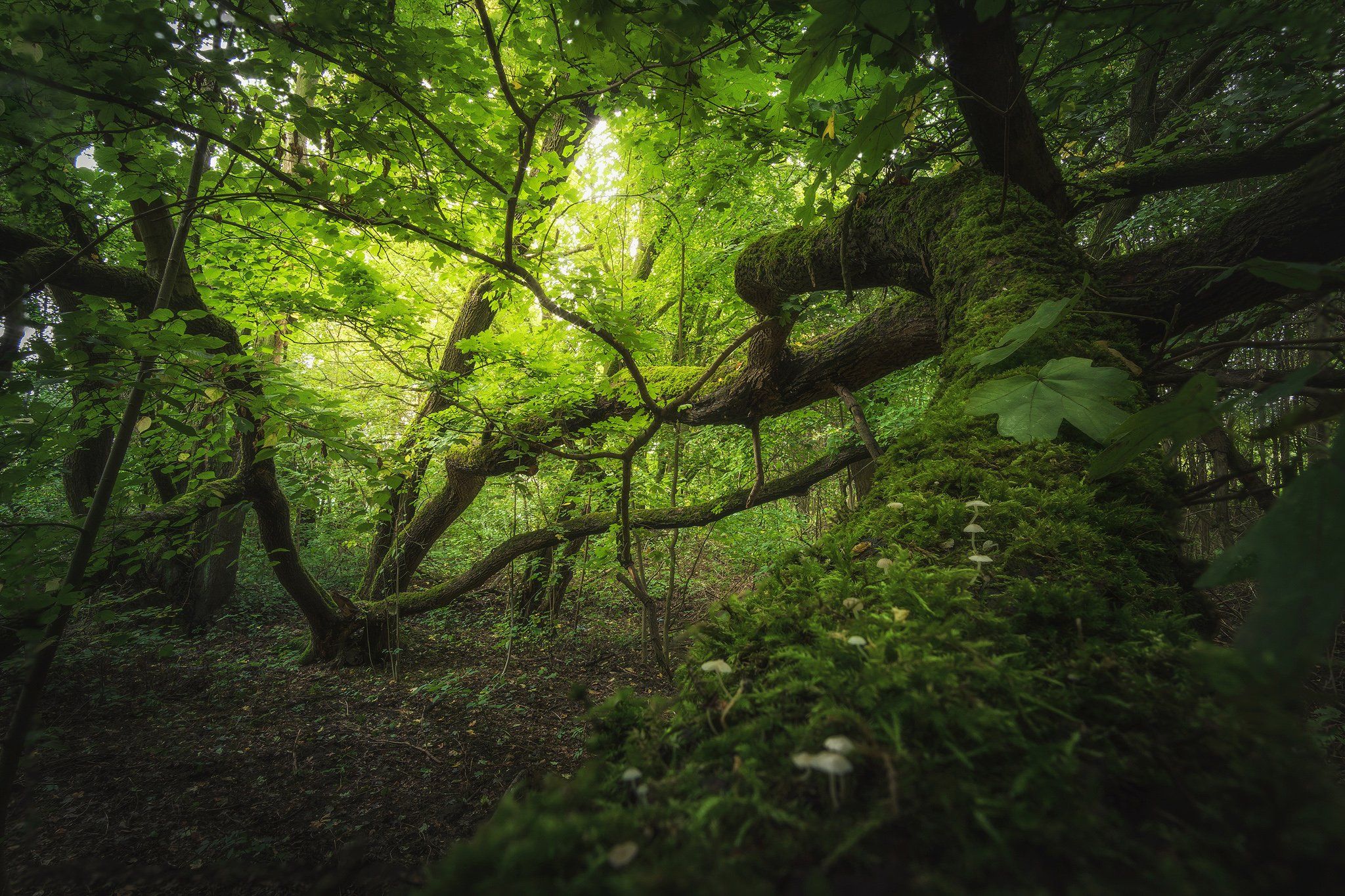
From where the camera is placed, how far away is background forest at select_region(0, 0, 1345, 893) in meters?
0.60

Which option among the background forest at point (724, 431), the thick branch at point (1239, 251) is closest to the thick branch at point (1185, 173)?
the background forest at point (724, 431)

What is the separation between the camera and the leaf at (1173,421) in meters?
0.89

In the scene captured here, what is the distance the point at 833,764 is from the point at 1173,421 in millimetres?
945

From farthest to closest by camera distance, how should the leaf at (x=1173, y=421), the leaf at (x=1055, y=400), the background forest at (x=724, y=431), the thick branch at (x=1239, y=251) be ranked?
the thick branch at (x=1239, y=251), the leaf at (x=1055, y=400), the leaf at (x=1173, y=421), the background forest at (x=724, y=431)

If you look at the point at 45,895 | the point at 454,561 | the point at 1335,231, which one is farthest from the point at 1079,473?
the point at 454,561

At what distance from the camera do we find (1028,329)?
4.25 ft

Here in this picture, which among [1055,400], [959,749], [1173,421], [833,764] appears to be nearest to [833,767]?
[833,764]

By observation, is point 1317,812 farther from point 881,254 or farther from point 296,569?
point 296,569

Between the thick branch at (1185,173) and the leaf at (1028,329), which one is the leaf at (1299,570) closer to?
the leaf at (1028,329)

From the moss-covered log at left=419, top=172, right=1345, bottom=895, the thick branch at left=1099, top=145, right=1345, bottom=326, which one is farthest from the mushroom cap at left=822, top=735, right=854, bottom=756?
the thick branch at left=1099, top=145, right=1345, bottom=326

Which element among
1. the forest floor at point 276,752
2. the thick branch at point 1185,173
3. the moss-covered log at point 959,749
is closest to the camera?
the moss-covered log at point 959,749

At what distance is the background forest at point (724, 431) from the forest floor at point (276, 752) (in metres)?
0.05

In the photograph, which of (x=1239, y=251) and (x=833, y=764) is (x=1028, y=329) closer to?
(x=833, y=764)

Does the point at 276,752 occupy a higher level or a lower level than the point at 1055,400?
lower
